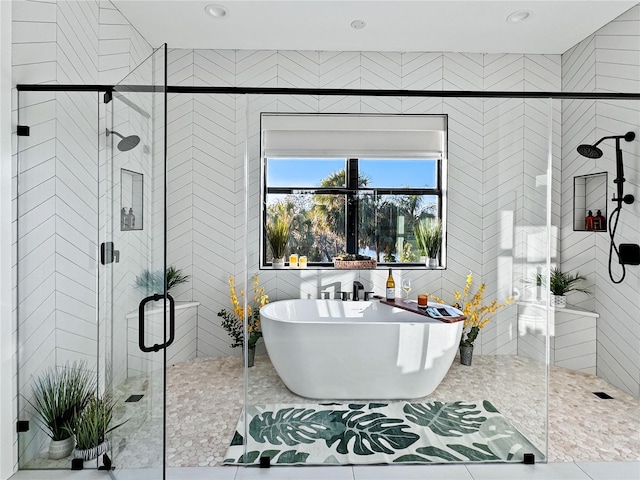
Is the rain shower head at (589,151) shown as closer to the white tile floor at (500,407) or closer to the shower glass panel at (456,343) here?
the shower glass panel at (456,343)

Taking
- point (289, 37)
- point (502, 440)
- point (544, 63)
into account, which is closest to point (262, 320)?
point (502, 440)

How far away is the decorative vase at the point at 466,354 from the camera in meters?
2.10

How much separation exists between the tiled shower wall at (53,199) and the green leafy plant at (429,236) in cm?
197

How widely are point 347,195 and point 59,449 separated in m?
2.83

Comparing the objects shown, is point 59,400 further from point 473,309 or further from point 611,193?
point 611,193

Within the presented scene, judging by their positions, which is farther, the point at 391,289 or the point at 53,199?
the point at 391,289

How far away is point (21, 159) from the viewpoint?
6.47 feet

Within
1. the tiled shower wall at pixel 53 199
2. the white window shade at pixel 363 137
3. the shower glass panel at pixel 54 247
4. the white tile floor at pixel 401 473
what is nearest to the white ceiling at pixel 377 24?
the white window shade at pixel 363 137

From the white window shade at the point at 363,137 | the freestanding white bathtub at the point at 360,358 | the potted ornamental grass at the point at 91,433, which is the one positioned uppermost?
the white window shade at the point at 363,137

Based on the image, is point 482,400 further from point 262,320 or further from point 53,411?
point 53,411

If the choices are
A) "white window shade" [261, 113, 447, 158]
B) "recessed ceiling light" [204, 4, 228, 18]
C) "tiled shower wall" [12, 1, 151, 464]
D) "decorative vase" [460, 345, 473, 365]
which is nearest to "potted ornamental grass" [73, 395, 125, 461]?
"tiled shower wall" [12, 1, 151, 464]

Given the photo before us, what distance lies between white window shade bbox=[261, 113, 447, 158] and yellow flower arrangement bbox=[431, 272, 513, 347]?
5.68 feet

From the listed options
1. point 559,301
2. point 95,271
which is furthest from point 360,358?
point 559,301

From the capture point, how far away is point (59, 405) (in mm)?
1997
